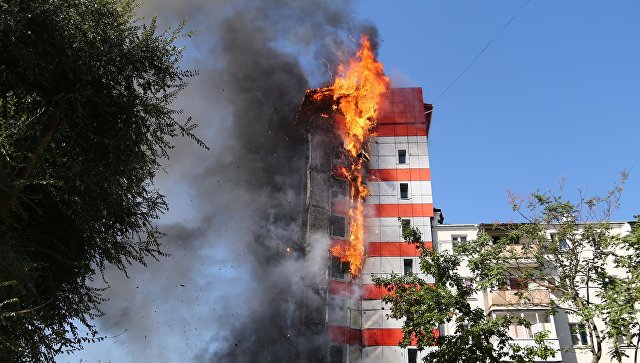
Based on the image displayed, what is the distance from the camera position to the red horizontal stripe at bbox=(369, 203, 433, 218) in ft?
117

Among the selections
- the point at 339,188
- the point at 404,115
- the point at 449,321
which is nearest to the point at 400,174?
the point at 339,188

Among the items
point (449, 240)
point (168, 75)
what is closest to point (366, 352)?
point (449, 240)

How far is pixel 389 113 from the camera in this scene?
40875 millimetres

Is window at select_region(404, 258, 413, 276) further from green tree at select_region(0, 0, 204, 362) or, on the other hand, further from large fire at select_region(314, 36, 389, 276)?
green tree at select_region(0, 0, 204, 362)

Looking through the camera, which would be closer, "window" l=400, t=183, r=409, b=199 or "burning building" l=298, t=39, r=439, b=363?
"burning building" l=298, t=39, r=439, b=363

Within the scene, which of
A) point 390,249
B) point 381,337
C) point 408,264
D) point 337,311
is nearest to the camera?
point 381,337

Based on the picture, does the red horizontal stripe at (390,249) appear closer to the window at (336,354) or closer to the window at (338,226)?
the window at (338,226)

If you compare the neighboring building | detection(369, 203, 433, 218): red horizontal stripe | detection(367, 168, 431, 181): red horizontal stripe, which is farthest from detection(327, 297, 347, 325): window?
detection(367, 168, 431, 181): red horizontal stripe

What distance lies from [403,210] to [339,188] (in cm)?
557

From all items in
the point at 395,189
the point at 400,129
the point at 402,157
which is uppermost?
the point at 400,129

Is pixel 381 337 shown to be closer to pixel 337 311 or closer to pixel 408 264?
pixel 337 311

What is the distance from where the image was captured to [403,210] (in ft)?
119

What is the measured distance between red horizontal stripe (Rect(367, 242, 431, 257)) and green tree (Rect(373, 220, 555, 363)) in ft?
48.0

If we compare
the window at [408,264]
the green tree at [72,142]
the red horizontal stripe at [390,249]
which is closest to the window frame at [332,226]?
the red horizontal stripe at [390,249]
